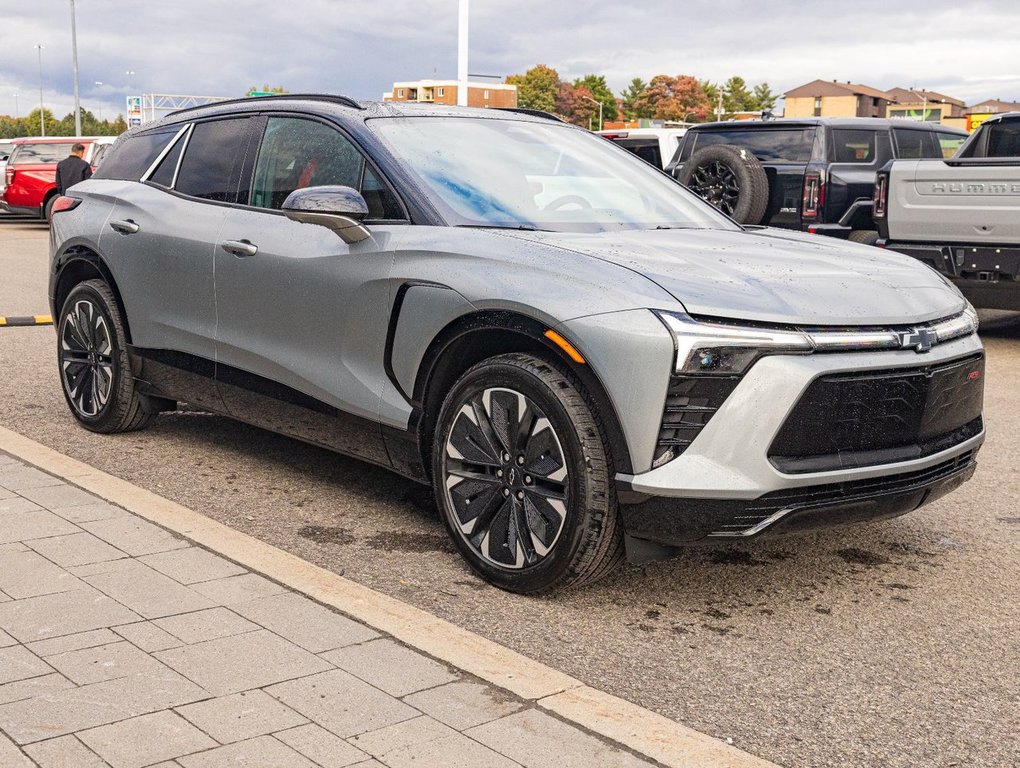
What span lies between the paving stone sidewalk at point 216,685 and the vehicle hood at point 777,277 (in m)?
1.37

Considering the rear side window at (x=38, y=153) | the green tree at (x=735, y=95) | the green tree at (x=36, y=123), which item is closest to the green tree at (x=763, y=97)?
the green tree at (x=735, y=95)

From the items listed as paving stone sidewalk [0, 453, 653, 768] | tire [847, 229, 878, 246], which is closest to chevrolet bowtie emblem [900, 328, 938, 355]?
paving stone sidewalk [0, 453, 653, 768]

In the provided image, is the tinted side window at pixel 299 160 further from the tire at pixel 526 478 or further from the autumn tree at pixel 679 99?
the autumn tree at pixel 679 99

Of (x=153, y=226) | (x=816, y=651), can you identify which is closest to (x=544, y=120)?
(x=153, y=226)

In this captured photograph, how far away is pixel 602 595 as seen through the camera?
14.0 feet

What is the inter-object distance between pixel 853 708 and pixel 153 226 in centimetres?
400

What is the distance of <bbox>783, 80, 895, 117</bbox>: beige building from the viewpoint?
16438 cm

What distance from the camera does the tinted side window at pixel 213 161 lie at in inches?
224

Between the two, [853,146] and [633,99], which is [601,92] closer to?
[633,99]

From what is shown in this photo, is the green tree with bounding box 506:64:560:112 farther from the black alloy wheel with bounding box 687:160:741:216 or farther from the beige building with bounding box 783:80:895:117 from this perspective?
the black alloy wheel with bounding box 687:160:741:216

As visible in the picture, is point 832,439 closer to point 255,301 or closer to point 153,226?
point 255,301

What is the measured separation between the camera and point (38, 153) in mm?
28547

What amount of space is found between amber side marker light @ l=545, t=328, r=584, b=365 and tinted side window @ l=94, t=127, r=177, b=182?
3132mm

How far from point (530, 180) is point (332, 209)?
84 centimetres
